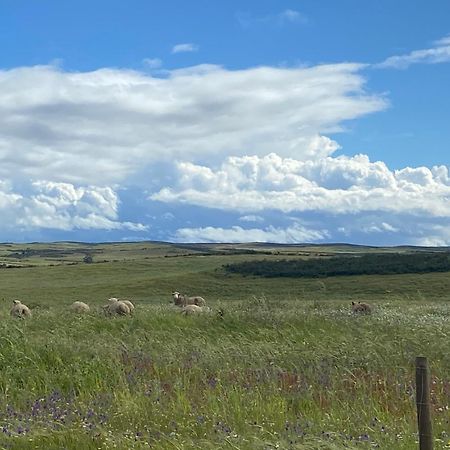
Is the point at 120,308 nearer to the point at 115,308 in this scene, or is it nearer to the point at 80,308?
the point at 115,308

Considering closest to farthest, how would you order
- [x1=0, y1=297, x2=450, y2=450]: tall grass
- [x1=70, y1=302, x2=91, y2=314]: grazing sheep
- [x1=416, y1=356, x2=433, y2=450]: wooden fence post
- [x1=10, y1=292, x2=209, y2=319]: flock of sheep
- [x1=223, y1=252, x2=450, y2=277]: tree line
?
[x1=416, y1=356, x2=433, y2=450]: wooden fence post < [x1=0, y1=297, x2=450, y2=450]: tall grass < [x1=10, y1=292, x2=209, y2=319]: flock of sheep < [x1=70, y1=302, x2=91, y2=314]: grazing sheep < [x1=223, y1=252, x2=450, y2=277]: tree line

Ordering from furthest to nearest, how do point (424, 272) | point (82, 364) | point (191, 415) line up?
point (424, 272) → point (82, 364) → point (191, 415)

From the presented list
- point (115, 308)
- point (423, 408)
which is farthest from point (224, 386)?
point (115, 308)

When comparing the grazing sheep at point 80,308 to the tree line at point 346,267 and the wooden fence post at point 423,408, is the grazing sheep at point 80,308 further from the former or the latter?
the tree line at point 346,267

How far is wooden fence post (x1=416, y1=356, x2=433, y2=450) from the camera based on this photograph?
575 cm

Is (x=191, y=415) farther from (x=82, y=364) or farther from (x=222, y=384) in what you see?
(x=82, y=364)

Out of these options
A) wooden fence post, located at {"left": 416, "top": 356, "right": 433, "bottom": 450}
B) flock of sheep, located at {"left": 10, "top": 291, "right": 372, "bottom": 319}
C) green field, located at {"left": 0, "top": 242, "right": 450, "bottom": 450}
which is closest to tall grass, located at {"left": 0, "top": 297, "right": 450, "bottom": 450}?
green field, located at {"left": 0, "top": 242, "right": 450, "bottom": 450}

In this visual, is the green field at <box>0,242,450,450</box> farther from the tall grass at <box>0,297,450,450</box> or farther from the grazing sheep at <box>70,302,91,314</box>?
the grazing sheep at <box>70,302,91,314</box>

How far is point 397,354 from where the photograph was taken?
36.2 ft

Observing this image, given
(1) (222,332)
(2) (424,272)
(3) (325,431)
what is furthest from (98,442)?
(2) (424,272)

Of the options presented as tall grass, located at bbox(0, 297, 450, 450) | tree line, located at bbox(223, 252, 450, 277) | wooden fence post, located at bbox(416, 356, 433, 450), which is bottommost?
tree line, located at bbox(223, 252, 450, 277)

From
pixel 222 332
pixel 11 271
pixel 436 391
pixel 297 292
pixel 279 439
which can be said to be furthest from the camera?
pixel 11 271

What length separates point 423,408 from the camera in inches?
235

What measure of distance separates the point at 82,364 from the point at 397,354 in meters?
5.18
